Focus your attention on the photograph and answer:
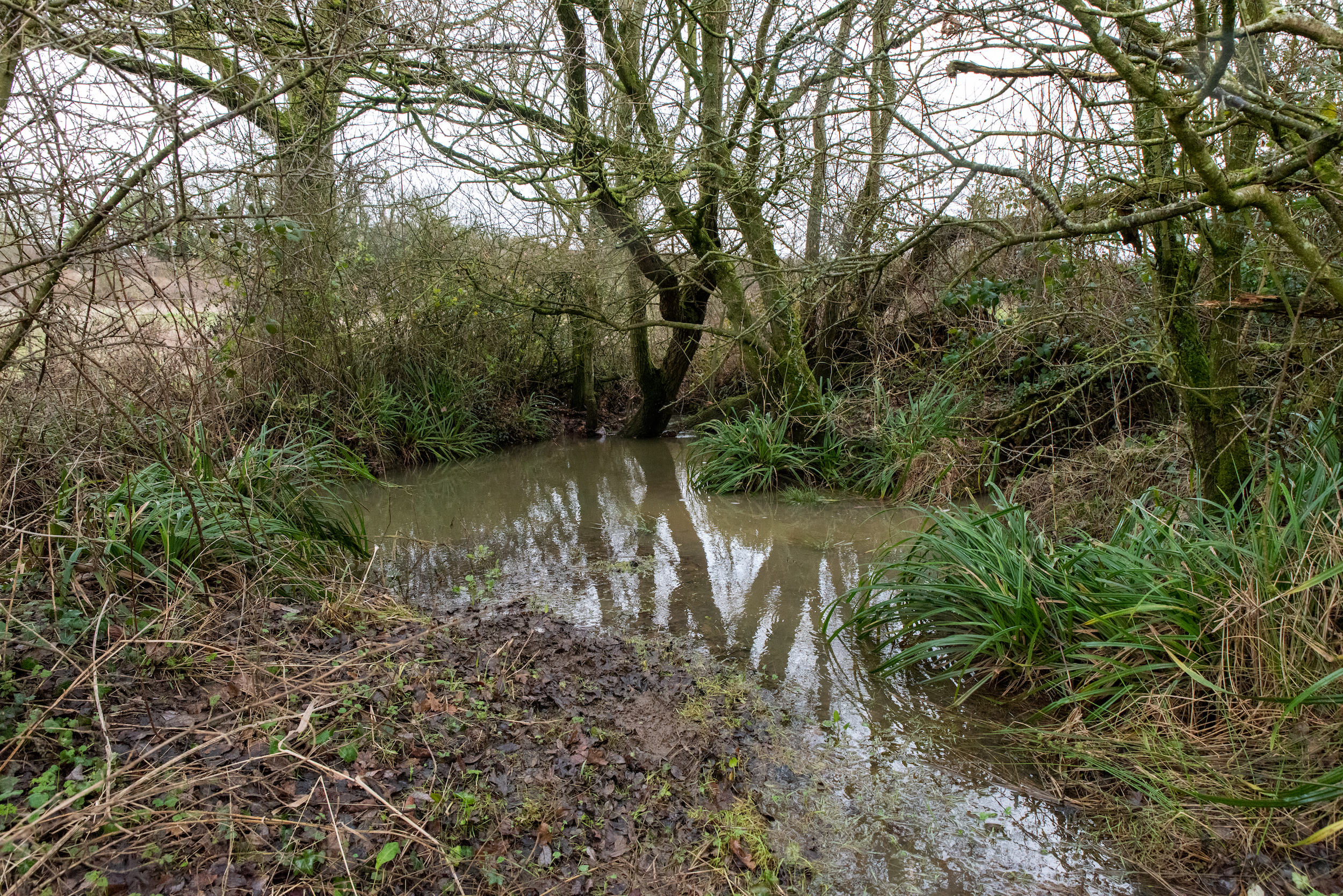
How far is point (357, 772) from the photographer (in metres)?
2.92

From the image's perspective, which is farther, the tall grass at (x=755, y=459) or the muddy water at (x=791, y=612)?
the tall grass at (x=755, y=459)

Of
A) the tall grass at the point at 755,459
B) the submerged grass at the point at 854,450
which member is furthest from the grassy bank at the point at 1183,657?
the tall grass at the point at 755,459

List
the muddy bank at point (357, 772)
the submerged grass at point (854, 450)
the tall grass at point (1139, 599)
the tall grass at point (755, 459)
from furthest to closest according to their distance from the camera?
the tall grass at point (755, 459), the submerged grass at point (854, 450), the tall grass at point (1139, 599), the muddy bank at point (357, 772)

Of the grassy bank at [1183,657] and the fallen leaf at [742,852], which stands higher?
the grassy bank at [1183,657]

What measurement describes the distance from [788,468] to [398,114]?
596cm

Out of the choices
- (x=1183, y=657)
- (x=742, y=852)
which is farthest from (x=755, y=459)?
(x=742, y=852)

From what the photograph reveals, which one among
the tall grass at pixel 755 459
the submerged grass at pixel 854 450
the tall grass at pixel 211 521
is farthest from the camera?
the tall grass at pixel 755 459

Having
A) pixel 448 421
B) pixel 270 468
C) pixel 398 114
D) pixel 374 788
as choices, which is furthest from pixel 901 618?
pixel 448 421

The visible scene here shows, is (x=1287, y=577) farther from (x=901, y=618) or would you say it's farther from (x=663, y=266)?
(x=663, y=266)

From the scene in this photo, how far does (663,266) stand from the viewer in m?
10.9

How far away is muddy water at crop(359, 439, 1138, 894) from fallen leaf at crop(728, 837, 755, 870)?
0.18 metres

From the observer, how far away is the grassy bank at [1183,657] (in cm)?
271

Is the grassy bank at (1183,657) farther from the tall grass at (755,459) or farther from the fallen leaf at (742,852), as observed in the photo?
the tall grass at (755,459)

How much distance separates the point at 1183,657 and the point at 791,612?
8.33 ft
